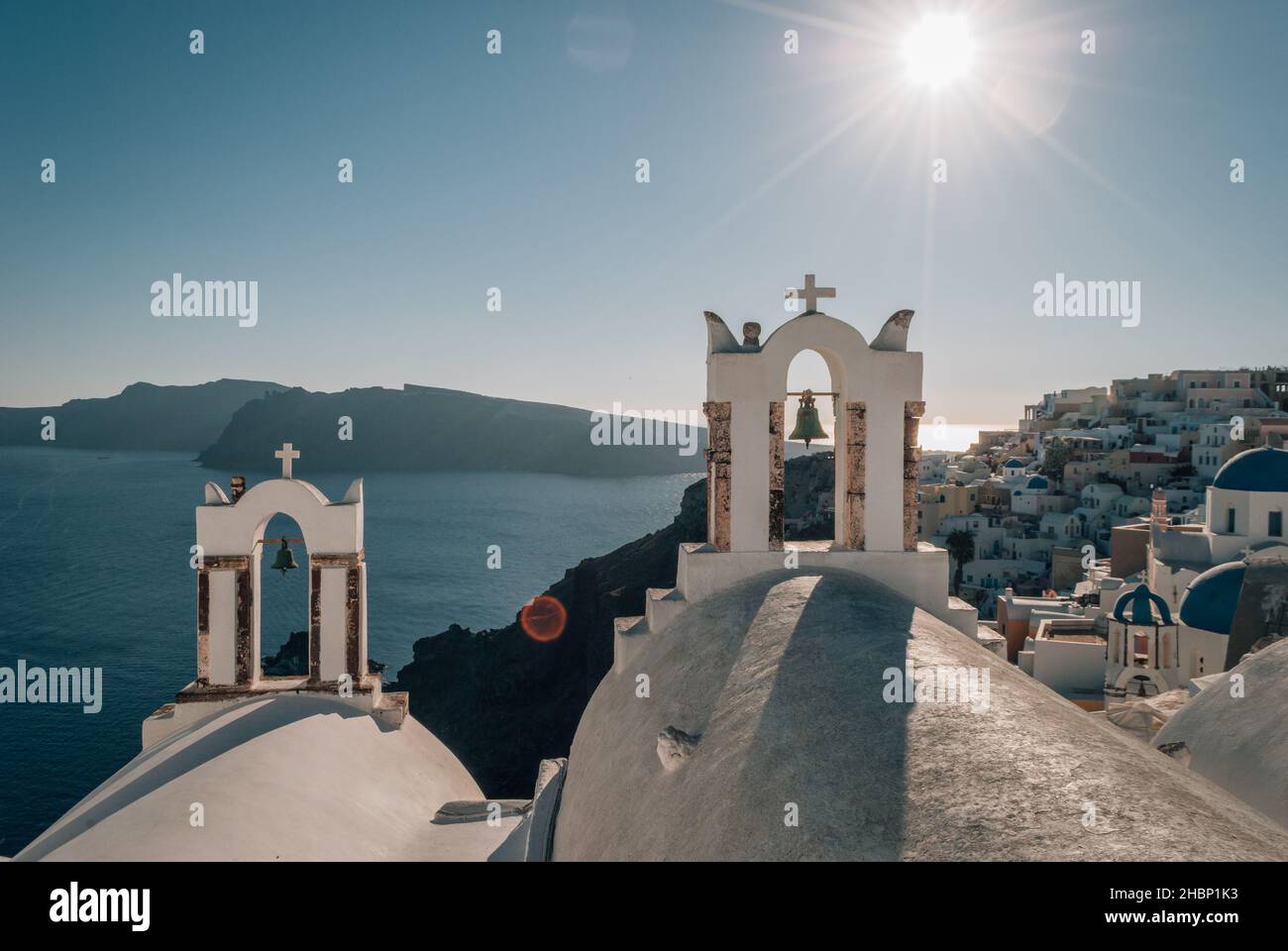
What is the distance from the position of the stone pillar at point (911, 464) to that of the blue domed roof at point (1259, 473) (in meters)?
24.4

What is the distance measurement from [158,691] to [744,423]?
43.0 m

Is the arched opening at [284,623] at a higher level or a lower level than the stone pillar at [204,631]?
lower

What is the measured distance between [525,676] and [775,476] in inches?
1235

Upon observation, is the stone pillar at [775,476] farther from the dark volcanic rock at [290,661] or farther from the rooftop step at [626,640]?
the dark volcanic rock at [290,661]

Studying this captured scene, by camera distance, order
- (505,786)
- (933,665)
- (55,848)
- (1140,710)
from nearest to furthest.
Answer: (933,665), (55,848), (1140,710), (505,786)

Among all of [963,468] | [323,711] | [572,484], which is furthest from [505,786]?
[572,484]

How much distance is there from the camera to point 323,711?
8.25m

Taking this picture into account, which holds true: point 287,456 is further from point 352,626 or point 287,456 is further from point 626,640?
point 626,640

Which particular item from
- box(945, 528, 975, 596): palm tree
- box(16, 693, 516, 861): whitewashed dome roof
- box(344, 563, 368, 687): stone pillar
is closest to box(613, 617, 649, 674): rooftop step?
box(16, 693, 516, 861): whitewashed dome roof

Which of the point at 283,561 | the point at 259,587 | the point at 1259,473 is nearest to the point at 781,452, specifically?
the point at 259,587

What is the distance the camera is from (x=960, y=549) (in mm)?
52406

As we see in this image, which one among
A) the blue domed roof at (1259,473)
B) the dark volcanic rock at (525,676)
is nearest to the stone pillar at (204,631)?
the dark volcanic rock at (525,676)

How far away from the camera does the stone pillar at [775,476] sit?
7.13m

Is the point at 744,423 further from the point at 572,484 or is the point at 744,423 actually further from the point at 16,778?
the point at 572,484
